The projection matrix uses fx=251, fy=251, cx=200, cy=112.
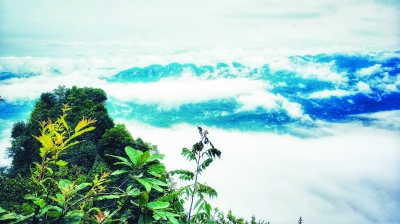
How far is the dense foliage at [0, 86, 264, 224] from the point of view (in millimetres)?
1264

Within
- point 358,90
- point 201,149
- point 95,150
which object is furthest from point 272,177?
point 201,149

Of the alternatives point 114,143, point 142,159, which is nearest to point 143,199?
point 142,159

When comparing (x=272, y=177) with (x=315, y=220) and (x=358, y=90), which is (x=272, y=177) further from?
(x=358, y=90)

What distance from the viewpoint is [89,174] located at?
40.2ft

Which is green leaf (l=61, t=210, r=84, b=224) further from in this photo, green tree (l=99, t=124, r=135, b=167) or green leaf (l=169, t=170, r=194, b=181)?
green tree (l=99, t=124, r=135, b=167)

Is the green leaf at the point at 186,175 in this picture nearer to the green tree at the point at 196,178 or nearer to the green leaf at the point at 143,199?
the green tree at the point at 196,178

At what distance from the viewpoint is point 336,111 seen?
124500 millimetres

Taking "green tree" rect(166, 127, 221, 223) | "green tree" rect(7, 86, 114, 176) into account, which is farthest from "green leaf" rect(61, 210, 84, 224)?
"green tree" rect(7, 86, 114, 176)

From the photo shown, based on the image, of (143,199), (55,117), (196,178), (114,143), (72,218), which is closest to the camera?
(72,218)

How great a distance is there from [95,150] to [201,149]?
13.5 metres

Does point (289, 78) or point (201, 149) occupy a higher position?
point (289, 78)

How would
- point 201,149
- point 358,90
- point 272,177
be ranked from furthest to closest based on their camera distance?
point 358,90 → point 272,177 → point 201,149

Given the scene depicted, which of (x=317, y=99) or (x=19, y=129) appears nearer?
(x=19, y=129)

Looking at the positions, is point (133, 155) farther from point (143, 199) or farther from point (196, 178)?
point (196, 178)
